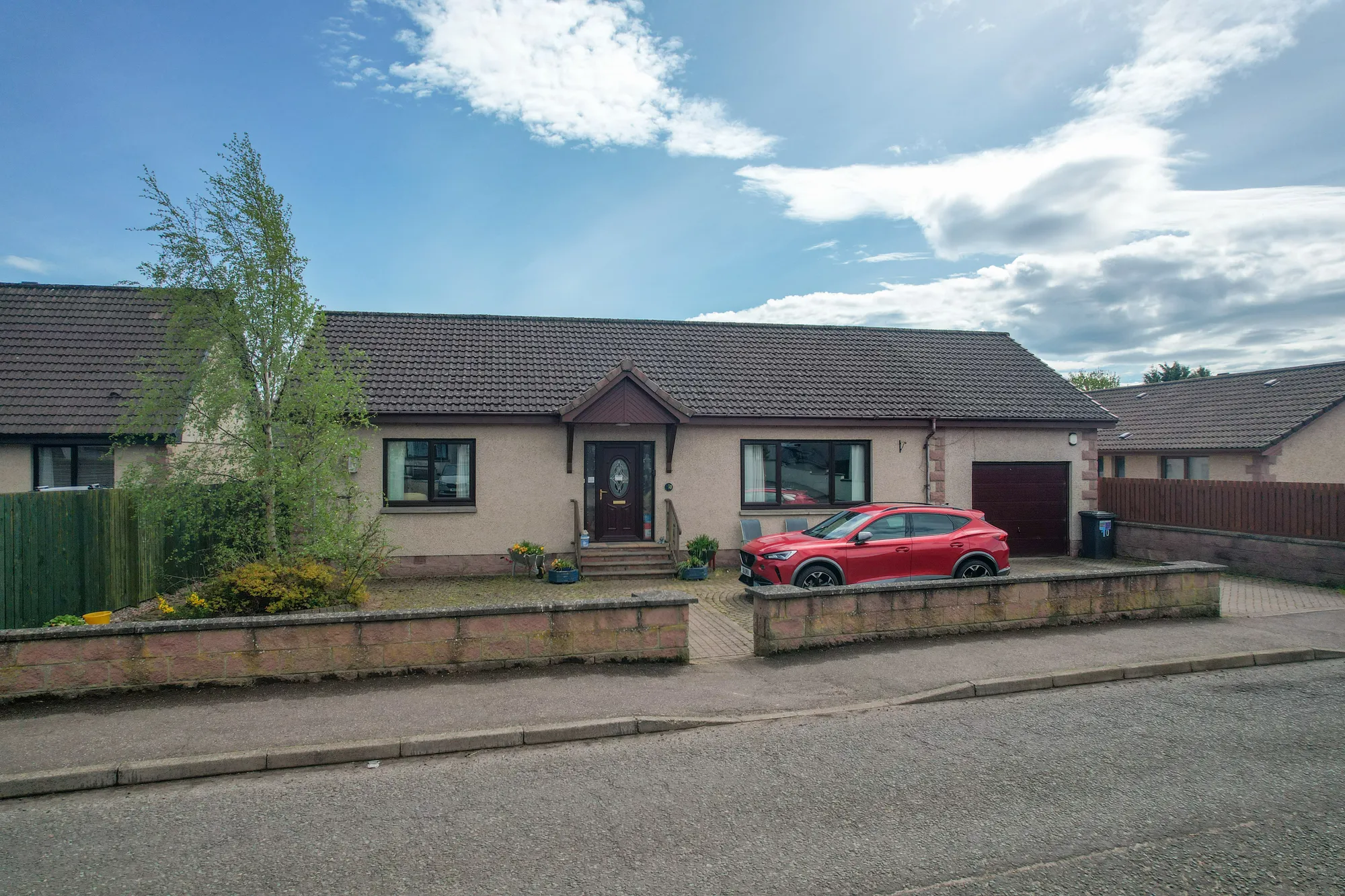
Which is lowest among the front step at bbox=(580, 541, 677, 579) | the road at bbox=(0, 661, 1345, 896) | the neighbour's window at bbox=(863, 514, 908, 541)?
the road at bbox=(0, 661, 1345, 896)

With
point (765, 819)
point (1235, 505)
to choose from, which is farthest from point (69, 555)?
point (1235, 505)

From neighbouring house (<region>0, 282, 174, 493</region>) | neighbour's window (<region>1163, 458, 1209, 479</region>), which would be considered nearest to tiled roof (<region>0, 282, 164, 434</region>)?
neighbouring house (<region>0, 282, 174, 493</region>)

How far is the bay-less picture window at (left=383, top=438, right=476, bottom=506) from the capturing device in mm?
14328

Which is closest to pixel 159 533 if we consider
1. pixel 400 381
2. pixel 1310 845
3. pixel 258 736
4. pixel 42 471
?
pixel 42 471

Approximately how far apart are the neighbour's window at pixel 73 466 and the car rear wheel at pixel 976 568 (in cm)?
1503

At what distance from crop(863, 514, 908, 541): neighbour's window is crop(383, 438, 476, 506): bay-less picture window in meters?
7.67

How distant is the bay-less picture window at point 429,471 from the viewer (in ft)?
47.0

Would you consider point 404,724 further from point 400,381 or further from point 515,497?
point 400,381

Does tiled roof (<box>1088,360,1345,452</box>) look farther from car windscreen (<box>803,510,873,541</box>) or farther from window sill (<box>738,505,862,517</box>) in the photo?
car windscreen (<box>803,510,873,541</box>)

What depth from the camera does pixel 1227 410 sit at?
23.9m

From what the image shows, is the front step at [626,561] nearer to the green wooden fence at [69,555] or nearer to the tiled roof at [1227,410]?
the green wooden fence at [69,555]

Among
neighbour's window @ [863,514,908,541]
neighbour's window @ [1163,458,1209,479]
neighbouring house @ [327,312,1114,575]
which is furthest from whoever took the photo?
neighbour's window @ [1163,458,1209,479]

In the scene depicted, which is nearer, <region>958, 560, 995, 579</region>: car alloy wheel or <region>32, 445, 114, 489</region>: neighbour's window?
<region>958, 560, 995, 579</region>: car alloy wheel

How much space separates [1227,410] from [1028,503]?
497 inches
